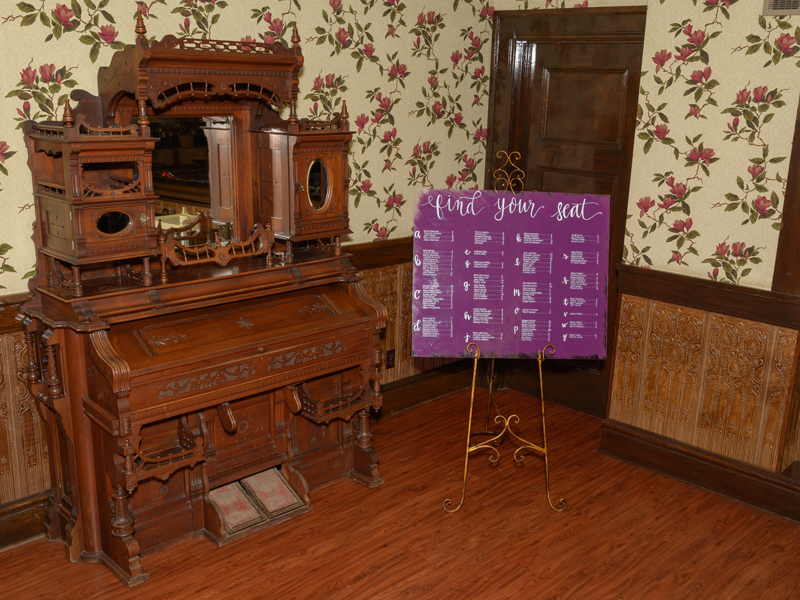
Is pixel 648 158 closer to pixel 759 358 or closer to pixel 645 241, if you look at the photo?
pixel 645 241

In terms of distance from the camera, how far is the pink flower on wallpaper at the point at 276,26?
11.9 feet

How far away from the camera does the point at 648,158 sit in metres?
3.88

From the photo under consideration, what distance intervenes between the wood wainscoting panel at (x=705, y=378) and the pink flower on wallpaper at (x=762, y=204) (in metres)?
0.52

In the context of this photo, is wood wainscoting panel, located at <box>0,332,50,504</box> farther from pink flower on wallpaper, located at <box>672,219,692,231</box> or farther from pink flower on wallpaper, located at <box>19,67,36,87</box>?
pink flower on wallpaper, located at <box>672,219,692,231</box>

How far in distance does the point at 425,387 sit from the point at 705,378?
1.73m

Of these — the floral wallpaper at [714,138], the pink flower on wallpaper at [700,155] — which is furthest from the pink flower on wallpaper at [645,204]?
the pink flower on wallpaper at [700,155]

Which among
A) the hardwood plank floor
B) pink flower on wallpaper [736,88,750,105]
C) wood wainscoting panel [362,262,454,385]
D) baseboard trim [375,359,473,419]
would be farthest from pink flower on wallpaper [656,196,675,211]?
baseboard trim [375,359,473,419]

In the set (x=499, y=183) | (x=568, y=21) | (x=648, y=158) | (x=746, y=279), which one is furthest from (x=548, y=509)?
(x=568, y=21)

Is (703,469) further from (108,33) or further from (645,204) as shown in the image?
(108,33)

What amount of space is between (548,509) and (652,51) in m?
2.31

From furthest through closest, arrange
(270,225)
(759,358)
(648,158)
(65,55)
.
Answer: (648,158) < (759,358) < (270,225) < (65,55)

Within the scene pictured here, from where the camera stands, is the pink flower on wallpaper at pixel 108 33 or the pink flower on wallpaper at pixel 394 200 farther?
the pink flower on wallpaper at pixel 394 200

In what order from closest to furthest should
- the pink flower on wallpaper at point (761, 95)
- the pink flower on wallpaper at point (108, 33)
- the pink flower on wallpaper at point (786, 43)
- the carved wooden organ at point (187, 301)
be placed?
1. the carved wooden organ at point (187, 301)
2. the pink flower on wallpaper at point (108, 33)
3. the pink flower on wallpaper at point (786, 43)
4. the pink flower on wallpaper at point (761, 95)

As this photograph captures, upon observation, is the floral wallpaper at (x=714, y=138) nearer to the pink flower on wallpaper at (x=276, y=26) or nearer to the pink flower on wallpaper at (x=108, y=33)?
the pink flower on wallpaper at (x=276, y=26)
